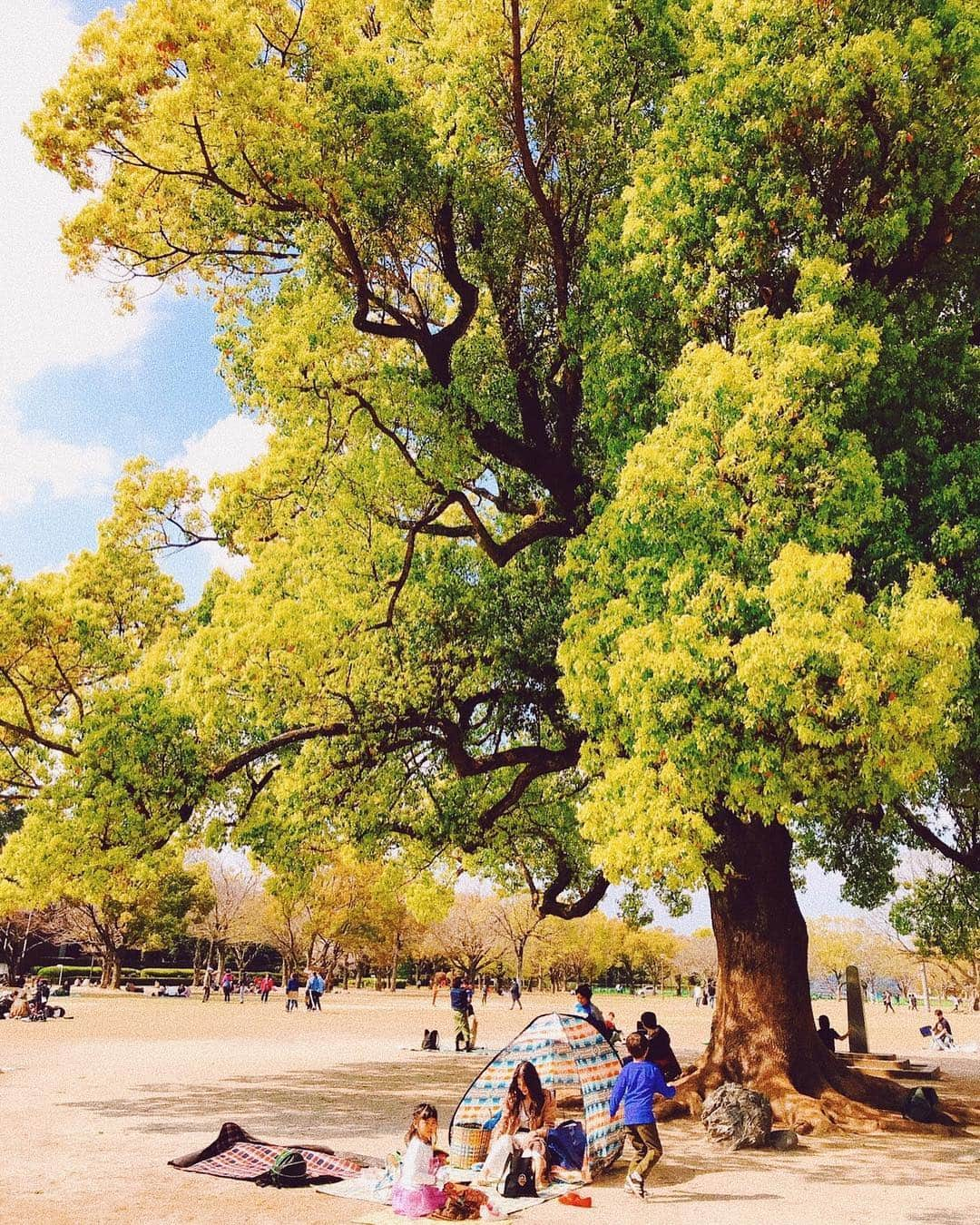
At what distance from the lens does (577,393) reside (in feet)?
43.2

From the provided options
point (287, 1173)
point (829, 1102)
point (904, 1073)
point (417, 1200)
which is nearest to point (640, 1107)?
point (417, 1200)

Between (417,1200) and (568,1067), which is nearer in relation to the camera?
(417,1200)

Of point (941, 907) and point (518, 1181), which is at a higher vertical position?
point (941, 907)

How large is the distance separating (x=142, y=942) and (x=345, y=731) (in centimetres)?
4231

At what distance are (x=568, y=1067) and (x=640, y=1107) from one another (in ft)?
7.45

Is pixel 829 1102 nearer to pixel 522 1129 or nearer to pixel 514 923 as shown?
pixel 522 1129

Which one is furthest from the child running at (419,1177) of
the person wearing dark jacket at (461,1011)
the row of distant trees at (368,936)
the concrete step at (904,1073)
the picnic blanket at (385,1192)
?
the row of distant trees at (368,936)

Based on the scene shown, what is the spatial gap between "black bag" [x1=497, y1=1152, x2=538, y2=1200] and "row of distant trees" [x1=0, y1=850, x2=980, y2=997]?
89.4 ft

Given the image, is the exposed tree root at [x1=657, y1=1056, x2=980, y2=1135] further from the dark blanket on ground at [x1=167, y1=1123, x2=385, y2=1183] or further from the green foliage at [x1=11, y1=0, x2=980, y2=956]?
the dark blanket on ground at [x1=167, y1=1123, x2=385, y2=1183]

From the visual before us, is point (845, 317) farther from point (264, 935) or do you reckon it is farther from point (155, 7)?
point (264, 935)

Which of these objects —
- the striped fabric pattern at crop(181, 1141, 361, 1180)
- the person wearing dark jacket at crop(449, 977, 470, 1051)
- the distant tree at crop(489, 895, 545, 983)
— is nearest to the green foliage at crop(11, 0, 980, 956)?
the striped fabric pattern at crop(181, 1141, 361, 1180)

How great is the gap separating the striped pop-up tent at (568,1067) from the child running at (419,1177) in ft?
6.18

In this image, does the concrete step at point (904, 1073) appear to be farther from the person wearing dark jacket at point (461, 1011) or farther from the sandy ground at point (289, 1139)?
the person wearing dark jacket at point (461, 1011)

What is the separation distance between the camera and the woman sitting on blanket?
26.7ft
